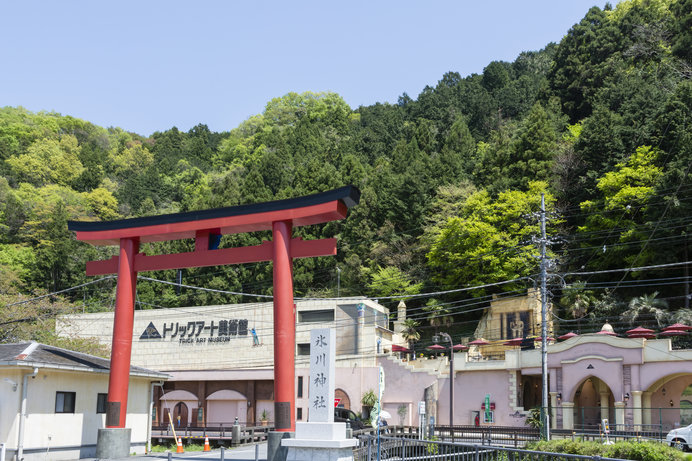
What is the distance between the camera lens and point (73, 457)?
78.2 feet

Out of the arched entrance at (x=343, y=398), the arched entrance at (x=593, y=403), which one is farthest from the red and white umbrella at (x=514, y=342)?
the arched entrance at (x=343, y=398)

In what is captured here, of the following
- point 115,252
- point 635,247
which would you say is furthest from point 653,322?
point 115,252

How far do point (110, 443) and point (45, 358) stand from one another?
3708 millimetres

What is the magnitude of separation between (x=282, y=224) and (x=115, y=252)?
5351 cm

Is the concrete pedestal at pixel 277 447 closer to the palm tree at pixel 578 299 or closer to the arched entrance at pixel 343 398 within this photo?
the arched entrance at pixel 343 398

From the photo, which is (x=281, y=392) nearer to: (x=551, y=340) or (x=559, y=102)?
(x=551, y=340)

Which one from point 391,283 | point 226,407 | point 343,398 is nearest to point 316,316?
point 343,398

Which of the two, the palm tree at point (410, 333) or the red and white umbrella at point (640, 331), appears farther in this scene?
the palm tree at point (410, 333)

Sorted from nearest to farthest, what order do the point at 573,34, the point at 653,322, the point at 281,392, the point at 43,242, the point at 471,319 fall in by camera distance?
the point at 281,392, the point at 653,322, the point at 471,319, the point at 43,242, the point at 573,34

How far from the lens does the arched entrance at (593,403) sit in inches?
1627

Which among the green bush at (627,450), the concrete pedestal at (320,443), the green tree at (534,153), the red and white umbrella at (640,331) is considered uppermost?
the green tree at (534,153)

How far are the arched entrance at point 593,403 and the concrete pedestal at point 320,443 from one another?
2618cm

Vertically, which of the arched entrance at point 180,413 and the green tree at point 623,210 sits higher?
the green tree at point 623,210

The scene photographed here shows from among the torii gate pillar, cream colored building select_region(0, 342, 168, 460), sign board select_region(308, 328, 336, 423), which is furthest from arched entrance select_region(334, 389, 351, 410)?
sign board select_region(308, 328, 336, 423)
